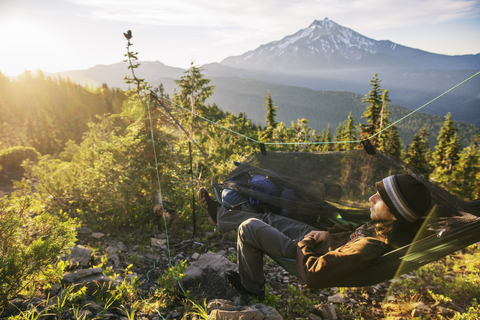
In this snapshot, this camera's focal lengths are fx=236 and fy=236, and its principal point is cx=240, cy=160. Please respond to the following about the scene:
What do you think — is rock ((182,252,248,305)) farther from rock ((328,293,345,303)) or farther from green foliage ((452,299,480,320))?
green foliage ((452,299,480,320))

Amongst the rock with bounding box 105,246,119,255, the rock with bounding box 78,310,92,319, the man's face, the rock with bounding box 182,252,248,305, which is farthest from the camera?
the rock with bounding box 105,246,119,255

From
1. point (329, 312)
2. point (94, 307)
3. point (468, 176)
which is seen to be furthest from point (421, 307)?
point (468, 176)

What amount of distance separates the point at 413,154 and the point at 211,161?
26551mm

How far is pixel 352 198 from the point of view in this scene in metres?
3.04

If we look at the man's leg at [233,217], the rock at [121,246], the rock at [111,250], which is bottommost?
the rock at [121,246]

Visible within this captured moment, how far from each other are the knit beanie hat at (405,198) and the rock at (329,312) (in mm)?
1300

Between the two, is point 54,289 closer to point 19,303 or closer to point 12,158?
point 19,303

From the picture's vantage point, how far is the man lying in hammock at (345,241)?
159 cm

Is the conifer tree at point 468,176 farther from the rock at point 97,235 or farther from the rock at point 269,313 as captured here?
the rock at point 97,235

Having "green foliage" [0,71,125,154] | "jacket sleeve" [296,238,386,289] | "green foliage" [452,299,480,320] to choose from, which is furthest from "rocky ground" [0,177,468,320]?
"green foliage" [0,71,125,154]

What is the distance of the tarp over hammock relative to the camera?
1.71 metres

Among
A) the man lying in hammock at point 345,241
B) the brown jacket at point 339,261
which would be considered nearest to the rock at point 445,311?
the man lying in hammock at point 345,241

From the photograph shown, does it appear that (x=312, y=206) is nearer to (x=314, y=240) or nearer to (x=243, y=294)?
(x=314, y=240)

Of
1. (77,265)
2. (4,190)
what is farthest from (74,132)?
(77,265)
